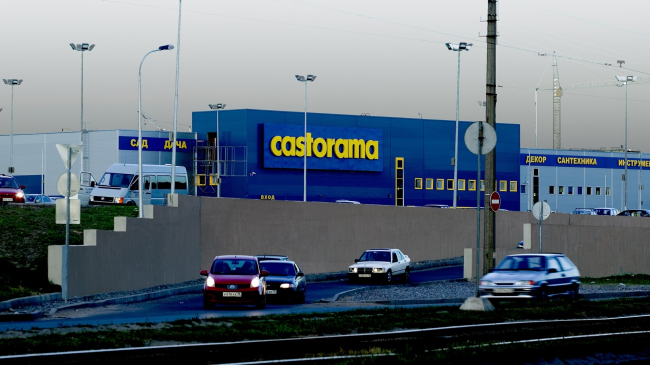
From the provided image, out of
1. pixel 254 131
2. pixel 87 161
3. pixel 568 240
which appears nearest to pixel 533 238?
pixel 568 240

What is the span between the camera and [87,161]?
282ft

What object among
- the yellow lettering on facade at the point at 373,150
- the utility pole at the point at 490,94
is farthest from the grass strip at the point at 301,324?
the yellow lettering on facade at the point at 373,150

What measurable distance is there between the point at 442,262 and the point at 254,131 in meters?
36.3

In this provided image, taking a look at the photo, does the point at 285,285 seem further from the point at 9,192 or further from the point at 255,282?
the point at 9,192

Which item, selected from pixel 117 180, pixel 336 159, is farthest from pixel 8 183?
pixel 336 159

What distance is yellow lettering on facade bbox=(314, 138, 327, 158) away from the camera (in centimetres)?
8812

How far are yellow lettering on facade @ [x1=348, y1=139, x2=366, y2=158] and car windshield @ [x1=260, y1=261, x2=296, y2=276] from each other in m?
59.1

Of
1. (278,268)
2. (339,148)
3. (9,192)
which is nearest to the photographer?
(278,268)

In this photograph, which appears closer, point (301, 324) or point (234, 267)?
point (301, 324)

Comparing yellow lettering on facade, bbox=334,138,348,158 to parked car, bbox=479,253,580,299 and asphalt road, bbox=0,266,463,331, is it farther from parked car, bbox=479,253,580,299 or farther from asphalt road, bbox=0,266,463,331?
parked car, bbox=479,253,580,299

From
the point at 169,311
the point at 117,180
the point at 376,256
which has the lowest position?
the point at 169,311

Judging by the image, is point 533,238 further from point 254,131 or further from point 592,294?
point 254,131

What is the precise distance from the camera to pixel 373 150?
299 ft

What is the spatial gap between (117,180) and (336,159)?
126 feet
